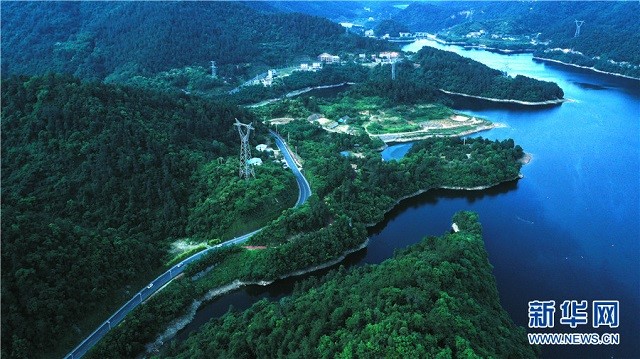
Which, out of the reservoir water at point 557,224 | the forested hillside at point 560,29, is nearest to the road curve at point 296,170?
the reservoir water at point 557,224

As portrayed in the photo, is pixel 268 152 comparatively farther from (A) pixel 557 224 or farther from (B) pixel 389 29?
(B) pixel 389 29

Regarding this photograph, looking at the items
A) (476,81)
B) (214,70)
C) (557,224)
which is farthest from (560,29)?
(557,224)

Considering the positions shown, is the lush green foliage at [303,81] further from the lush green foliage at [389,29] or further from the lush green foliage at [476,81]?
the lush green foliage at [389,29]

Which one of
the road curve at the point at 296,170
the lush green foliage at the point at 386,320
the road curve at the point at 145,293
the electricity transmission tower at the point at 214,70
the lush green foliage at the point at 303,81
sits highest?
the lush green foliage at the point at 386,320

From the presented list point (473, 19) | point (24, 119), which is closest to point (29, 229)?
point (24, 119)

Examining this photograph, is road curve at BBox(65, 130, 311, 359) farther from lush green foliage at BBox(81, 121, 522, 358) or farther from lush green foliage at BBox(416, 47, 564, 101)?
lush green foliage at BBox(416, 47, 564, 101)

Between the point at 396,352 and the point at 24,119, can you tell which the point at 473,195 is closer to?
the point at 396,352
